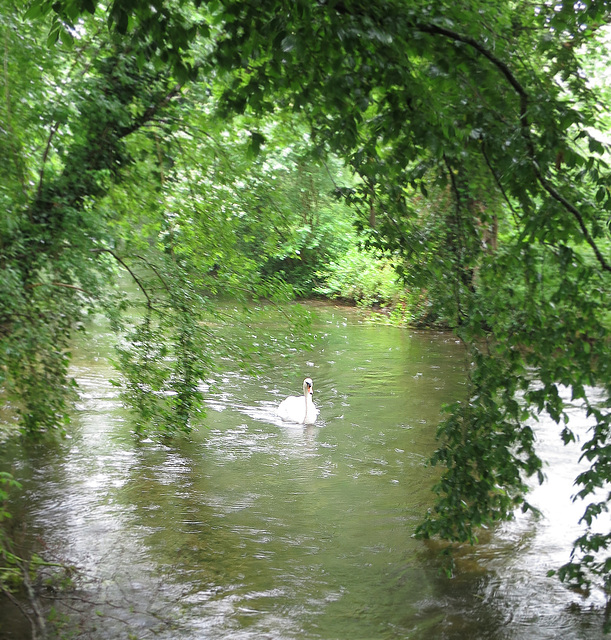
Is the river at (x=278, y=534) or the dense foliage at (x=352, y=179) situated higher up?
the dense foliage at (x=352, y=179)

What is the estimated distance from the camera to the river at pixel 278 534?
5844mm

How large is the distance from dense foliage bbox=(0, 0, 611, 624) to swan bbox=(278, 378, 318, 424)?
11.3ft

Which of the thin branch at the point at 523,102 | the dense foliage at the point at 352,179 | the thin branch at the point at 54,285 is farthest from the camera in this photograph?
the thin branch at the point at 54,285

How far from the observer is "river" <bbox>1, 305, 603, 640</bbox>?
5844 millimetres

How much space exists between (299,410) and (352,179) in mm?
6507

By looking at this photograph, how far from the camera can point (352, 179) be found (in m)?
6.50

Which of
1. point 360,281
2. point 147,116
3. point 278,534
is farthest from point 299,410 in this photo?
point 360,281

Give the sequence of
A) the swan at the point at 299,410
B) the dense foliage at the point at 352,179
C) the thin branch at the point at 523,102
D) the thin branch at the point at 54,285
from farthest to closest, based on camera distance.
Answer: the swan at the point at 299,410 < the thin branch at the point at 54,285 < the dense foliage at the point at 352,179 < the thin branch at the point at 523,102

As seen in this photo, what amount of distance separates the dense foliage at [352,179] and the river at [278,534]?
74 centimetres

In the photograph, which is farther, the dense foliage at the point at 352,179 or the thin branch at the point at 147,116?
the thin branch at the point at 147,116

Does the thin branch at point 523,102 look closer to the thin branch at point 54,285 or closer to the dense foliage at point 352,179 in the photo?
the dense foliage at point 352,179

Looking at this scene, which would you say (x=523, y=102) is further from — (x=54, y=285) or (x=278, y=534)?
(x=54, y=285)

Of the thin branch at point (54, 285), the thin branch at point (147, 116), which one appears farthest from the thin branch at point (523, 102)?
the thin branch at point (54, 285)

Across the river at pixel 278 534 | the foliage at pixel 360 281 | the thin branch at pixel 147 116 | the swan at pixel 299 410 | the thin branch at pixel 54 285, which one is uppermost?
the thin branch at pixel 147 116
